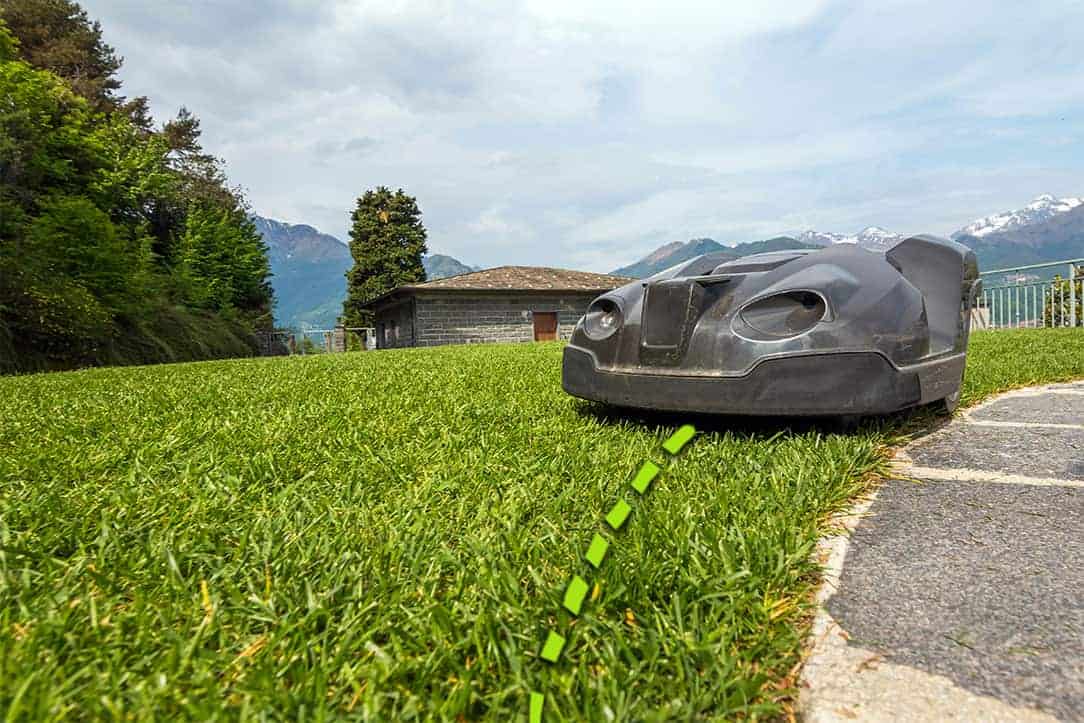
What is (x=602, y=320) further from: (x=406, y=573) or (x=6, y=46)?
(x=6, y=46)

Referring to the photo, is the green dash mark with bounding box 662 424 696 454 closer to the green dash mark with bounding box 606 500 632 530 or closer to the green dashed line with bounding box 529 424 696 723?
the green dashed line with bounding box 529 424 696 723

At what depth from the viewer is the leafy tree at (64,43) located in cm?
2214

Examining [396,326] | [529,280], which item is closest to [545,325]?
[529,280]

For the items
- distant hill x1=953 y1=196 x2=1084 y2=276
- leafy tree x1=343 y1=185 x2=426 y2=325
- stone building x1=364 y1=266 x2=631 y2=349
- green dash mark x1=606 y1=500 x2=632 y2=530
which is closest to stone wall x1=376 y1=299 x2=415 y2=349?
stone building x1=364 y1=266 x2=631 y2=349

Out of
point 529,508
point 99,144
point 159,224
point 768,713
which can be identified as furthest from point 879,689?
point 159,224

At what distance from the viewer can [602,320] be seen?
2.10m

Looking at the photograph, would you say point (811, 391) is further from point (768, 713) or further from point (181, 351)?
point (181, 351)

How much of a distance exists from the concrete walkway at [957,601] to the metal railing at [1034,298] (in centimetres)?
1014

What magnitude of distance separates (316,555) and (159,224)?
29.4 m

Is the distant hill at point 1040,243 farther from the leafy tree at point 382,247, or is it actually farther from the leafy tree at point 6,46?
the leafy tree at point 6,46

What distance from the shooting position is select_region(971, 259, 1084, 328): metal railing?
9352 millimetres

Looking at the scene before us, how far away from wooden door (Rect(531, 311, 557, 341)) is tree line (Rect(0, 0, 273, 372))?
Result: 35.3ft

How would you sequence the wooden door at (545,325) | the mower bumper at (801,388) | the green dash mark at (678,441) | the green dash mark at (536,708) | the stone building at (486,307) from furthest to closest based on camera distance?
1. the wooden door at (545,325)
2. the stone building at (486,307)
3. the mower bumper at (801,388)
4. the green dash mark at (678,441)
5. the green dash mark at (536,708)

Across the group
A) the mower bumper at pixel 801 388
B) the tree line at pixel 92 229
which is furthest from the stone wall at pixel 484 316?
the mower bumper at pixel 801 388
